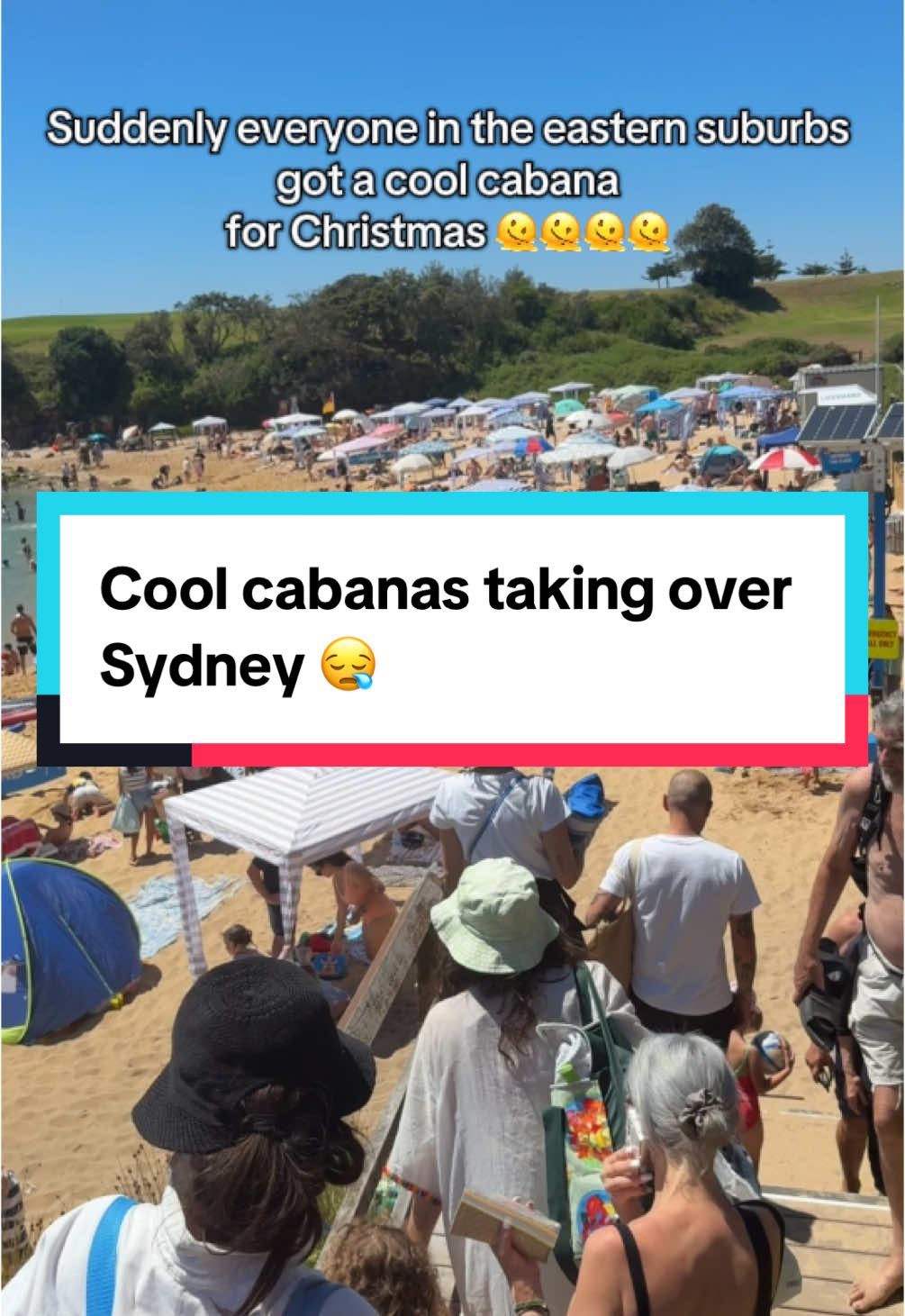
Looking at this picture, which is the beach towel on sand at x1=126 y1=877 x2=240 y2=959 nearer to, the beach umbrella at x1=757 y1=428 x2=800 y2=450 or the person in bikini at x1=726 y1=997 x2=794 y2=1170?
the person in bikini at x1=726 y1=997 x2=794 y2=1170

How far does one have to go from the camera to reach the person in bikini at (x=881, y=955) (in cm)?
300

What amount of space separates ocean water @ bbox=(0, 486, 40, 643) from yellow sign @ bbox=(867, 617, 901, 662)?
1245cm

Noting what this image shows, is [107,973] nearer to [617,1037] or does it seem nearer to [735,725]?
[735,725]

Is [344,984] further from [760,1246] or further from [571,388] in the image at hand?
[571,388]

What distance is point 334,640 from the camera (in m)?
5.13

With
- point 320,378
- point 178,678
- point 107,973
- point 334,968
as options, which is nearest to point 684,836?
point 178,678

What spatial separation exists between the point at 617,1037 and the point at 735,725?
3.09 metres

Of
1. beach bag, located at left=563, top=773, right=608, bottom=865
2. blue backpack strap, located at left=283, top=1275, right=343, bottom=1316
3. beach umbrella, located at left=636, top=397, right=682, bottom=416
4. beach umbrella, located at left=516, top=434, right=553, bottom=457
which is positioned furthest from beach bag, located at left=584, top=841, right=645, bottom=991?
beach umbrella, located at left=636, top=397, right=682, bottom=416

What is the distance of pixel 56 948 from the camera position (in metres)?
7.57

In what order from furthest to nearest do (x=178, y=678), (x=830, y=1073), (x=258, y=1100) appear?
(x=178, y=678) → (x=830, y=1073) → (x=258, y=1100)

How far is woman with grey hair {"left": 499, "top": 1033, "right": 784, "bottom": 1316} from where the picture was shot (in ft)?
5.70

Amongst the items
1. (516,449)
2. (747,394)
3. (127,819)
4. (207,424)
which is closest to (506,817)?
(127,819)

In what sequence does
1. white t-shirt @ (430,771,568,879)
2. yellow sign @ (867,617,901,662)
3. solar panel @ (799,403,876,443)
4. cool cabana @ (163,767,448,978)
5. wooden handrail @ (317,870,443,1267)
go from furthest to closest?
solar panel @ (799,403,876,443) < yellow sign @ (867,617,901,662) < cool cabana @ (163,767,448,978) < white t-shirt @ (430,771,568,879) < wooden handrail @ (317,870,443,1267)

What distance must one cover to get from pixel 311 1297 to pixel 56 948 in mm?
6717
